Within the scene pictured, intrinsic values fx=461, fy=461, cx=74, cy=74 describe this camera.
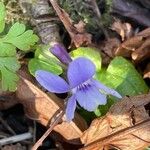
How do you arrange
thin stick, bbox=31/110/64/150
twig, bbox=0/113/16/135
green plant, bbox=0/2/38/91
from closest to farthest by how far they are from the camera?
thin stick, bbox=31/110/64/150
green plant, bbox=0/2/38/91
twig, bbox=0/113/16/135

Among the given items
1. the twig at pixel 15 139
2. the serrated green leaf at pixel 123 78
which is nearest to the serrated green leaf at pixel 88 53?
the serrated green leaf at pixel 123 78

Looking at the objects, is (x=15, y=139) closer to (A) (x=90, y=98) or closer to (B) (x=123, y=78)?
(A) (x=90, y=98)

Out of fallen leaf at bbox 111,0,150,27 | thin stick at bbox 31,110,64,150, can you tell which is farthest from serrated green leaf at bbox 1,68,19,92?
fallen leaf at bbox 111,0,150,27

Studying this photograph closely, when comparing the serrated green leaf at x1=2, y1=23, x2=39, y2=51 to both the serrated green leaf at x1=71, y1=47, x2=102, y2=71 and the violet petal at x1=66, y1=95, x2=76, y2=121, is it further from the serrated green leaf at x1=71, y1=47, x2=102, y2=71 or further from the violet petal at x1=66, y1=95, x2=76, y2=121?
the violet petal at x1=66, y1=95, x2=76, y2=121

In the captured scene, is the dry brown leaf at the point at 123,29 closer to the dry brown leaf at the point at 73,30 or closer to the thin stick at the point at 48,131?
the dry brown leaf at the point at 73,30

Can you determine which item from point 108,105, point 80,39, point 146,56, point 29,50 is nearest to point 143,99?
point 108,105

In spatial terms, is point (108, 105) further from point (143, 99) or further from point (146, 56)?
point (146, 56)
